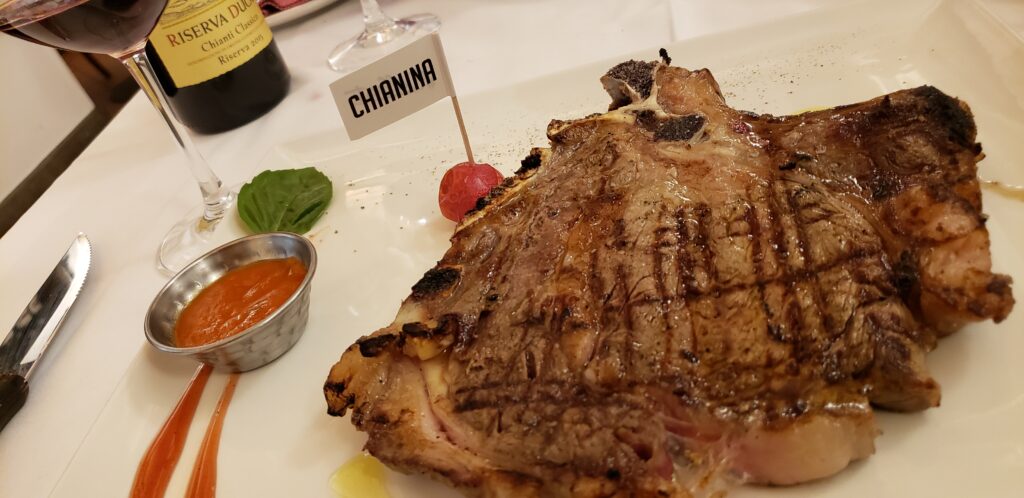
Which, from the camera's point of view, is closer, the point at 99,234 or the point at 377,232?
the point at 377,232

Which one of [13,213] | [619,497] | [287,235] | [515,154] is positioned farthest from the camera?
[13,213]

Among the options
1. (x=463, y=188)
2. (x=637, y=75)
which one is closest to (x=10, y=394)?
(x=463, y=188)

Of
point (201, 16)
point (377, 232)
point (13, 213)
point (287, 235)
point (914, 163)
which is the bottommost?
point (13, 213)

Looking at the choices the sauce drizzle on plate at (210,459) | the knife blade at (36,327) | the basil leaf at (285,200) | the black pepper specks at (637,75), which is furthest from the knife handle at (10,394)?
the black pepper specks at (637,75)

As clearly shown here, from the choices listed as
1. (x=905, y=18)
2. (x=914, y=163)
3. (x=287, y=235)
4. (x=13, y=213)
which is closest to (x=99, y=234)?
(x=287, y=235)

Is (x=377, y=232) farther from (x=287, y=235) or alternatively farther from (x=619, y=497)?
(x=619, y=497)

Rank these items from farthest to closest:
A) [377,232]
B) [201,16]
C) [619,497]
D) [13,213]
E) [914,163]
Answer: [13,213]
[201,16]
[377,232]
[914,163]
[619,497]

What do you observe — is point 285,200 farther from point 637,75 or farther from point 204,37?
point 637,75
